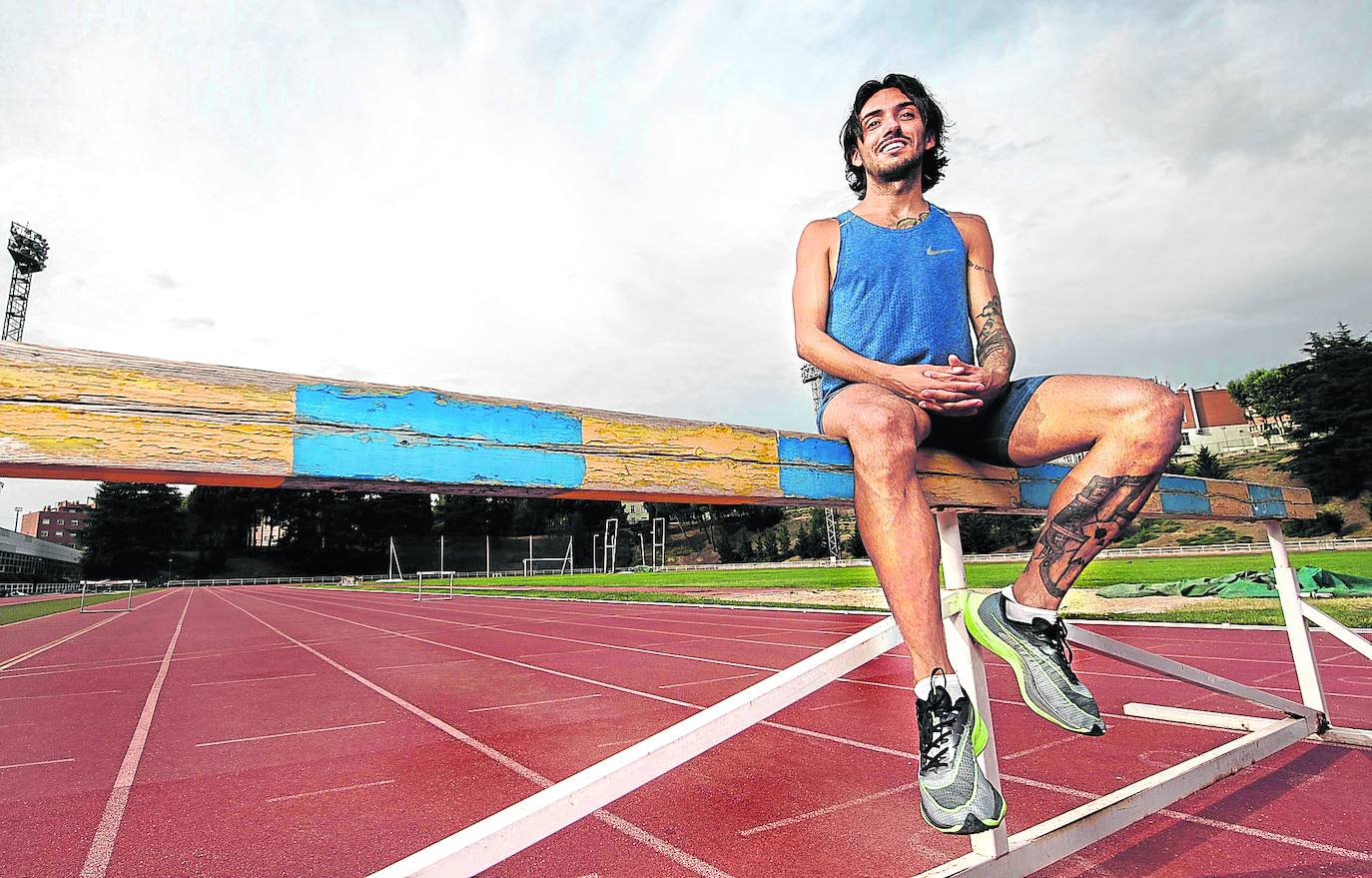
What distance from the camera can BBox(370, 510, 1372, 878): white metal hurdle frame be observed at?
3.10 feet

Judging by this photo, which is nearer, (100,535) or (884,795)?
(884,795)

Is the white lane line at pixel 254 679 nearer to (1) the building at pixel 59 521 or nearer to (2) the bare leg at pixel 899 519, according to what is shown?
(2) the bare leg at pixel 899 519

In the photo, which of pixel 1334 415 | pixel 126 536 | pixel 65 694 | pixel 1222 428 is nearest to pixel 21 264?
pixel 126 536

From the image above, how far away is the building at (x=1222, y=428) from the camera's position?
55.2 m

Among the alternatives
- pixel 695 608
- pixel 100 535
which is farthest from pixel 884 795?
pixel 100 535

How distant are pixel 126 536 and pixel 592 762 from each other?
6201 cm

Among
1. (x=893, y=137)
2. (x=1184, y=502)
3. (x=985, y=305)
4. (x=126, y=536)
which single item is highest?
(x=126, y=536)

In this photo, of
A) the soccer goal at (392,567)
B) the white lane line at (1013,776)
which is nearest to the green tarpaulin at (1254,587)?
the white lane line at (1013,776)

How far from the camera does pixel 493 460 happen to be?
1.15 m

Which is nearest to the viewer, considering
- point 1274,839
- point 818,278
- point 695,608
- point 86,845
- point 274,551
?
point 818,278

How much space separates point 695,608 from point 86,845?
1069 cm

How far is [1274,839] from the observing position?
2.11 m

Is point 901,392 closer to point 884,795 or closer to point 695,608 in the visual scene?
point 884,795

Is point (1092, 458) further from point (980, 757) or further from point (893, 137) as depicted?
point (893, 137)
